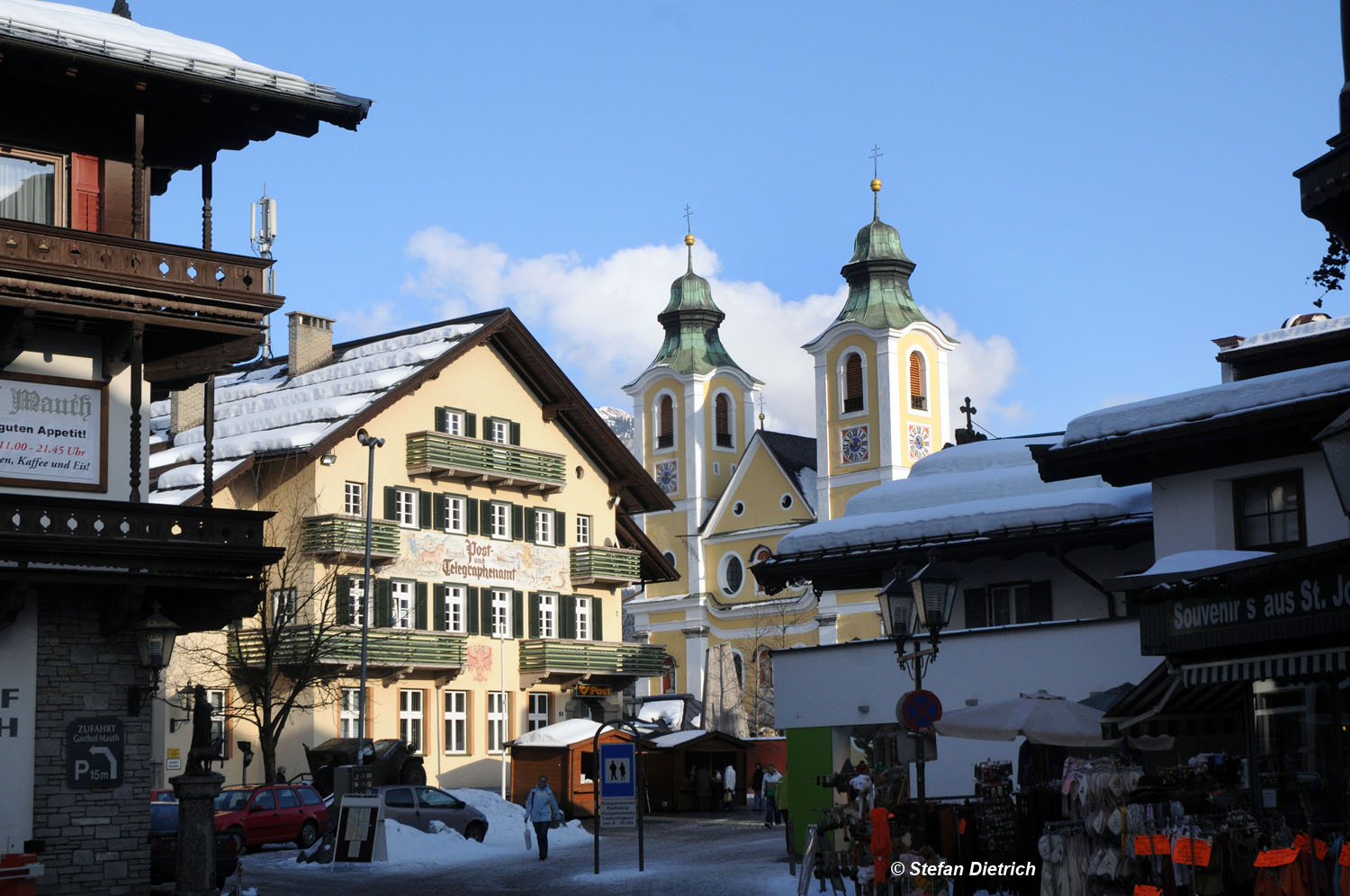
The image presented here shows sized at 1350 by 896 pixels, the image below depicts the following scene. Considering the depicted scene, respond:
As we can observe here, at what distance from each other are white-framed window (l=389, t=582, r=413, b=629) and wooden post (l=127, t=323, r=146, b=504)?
72.7 ft

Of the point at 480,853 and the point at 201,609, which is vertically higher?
the point at 201,609

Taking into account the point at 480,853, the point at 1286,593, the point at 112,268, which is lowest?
the point at 480,853

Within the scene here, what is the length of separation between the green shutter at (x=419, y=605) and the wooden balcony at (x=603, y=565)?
5.87m

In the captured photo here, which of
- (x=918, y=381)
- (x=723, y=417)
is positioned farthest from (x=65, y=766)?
(x=723, y=417)

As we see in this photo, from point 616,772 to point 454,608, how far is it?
22647 millimetres

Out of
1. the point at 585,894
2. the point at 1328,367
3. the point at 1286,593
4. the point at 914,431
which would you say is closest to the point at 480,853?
the point at 585,894

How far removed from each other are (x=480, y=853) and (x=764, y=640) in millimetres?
53501

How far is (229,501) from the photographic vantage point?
47812 mm

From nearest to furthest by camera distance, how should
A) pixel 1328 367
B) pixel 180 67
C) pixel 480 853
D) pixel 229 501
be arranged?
1. pixel 1328 367
2. pixel 180 67
3. pixel 480 853
4. pixel 229 501

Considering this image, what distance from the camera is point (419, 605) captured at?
49.4m

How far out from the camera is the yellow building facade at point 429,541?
152ft

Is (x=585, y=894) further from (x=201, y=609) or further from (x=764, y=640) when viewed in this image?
(x=764, y=640)

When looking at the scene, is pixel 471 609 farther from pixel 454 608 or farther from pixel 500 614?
pixel 500 614

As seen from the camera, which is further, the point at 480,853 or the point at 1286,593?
the point at 480,853
